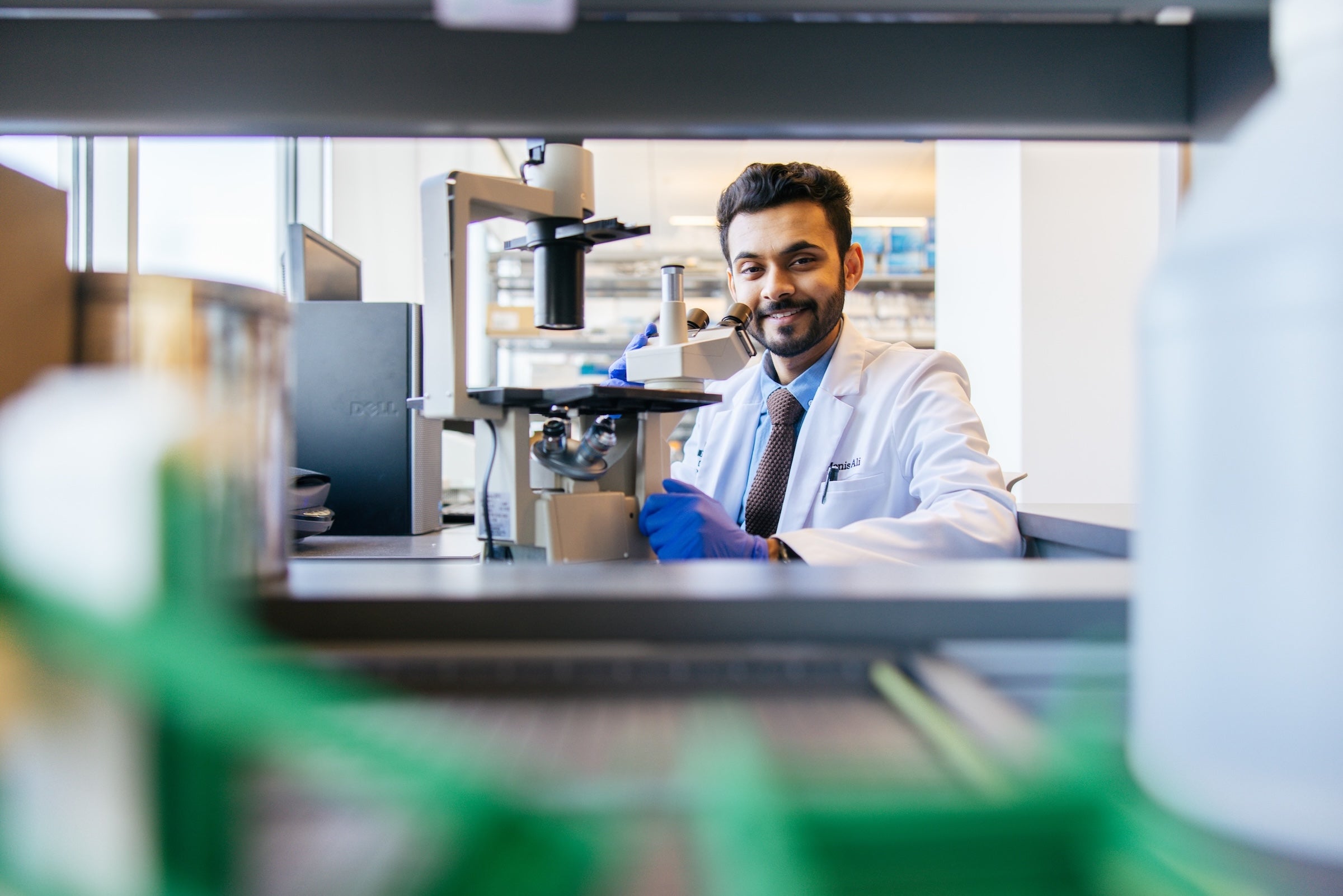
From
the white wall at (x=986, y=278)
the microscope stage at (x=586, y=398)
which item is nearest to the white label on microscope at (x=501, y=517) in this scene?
the microscope stage at (x=586, y=398)

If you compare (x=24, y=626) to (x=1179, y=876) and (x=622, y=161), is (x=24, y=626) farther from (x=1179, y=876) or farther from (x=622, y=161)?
(x=622, y=161)

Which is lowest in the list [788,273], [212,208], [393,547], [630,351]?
[393,547]

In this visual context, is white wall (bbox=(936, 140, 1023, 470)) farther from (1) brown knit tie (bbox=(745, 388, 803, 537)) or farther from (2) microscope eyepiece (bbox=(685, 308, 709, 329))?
(2) microscope eyepiece (bbox=(685, 308, 709, 329))

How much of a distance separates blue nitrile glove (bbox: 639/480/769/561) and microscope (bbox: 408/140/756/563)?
0.04m

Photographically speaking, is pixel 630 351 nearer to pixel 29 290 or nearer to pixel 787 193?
pixel 787 193

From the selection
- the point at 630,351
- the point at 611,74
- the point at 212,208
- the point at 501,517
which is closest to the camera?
the point at 611,74

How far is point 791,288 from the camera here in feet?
6.56

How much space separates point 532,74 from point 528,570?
0.34 meters

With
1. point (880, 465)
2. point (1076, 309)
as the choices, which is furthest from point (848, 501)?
point (1076, 309)

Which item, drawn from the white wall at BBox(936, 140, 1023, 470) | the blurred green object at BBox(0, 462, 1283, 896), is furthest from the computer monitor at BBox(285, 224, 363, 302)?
the white wall at BBox(936, 140, 1023, 470)

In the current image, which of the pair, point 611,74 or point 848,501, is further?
point 848,501

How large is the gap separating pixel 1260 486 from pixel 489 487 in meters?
0.93

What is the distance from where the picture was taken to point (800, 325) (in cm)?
203

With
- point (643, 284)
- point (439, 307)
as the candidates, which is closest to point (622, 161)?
point (643, 284)
